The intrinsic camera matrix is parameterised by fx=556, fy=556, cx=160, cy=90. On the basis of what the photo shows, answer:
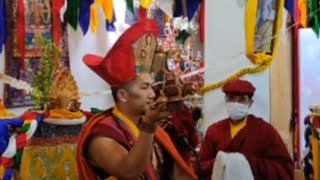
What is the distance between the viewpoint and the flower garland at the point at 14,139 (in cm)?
253

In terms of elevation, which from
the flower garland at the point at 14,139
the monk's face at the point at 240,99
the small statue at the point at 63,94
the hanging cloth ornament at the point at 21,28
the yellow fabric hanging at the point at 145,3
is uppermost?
the yellow fabric hanging at the point at 145,3

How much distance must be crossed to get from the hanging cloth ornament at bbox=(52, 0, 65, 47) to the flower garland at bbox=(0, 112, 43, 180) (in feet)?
3.30

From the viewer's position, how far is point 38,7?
3400 mm

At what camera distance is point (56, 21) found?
353 centimetres

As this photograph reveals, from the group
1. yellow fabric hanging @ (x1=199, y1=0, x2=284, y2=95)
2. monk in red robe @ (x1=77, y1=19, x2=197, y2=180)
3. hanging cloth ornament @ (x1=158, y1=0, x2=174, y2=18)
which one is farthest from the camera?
hanging cloth ornament @ (x1=158, y1=0, x2=174, y2=18)

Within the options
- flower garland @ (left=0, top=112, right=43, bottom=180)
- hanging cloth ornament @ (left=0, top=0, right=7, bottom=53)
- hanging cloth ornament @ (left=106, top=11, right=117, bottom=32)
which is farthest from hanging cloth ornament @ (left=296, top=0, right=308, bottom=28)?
flower garland @ (left=0, top=112, right=43, bottom=180)

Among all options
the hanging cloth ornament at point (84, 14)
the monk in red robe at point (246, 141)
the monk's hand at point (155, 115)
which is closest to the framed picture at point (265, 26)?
the monk in red robe at point (246, 141)

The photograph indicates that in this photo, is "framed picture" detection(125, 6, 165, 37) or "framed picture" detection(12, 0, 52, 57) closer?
"framed picture" detection(12, 0, 52, 57)

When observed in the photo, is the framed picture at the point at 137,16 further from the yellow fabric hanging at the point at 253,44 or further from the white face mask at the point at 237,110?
the white face mask at the point at 237,110

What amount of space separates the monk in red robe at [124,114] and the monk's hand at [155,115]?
4.1 inches

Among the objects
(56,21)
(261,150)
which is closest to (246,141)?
(261,150)

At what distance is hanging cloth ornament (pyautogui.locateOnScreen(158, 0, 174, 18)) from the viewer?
3.90 meters

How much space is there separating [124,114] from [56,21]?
1735 mm

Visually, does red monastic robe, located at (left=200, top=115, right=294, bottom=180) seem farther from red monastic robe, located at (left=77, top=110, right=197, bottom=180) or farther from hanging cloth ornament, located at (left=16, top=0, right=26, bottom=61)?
A: hanging cloth ornament, located at (left=16, top=0, right=26, bottom=61)
